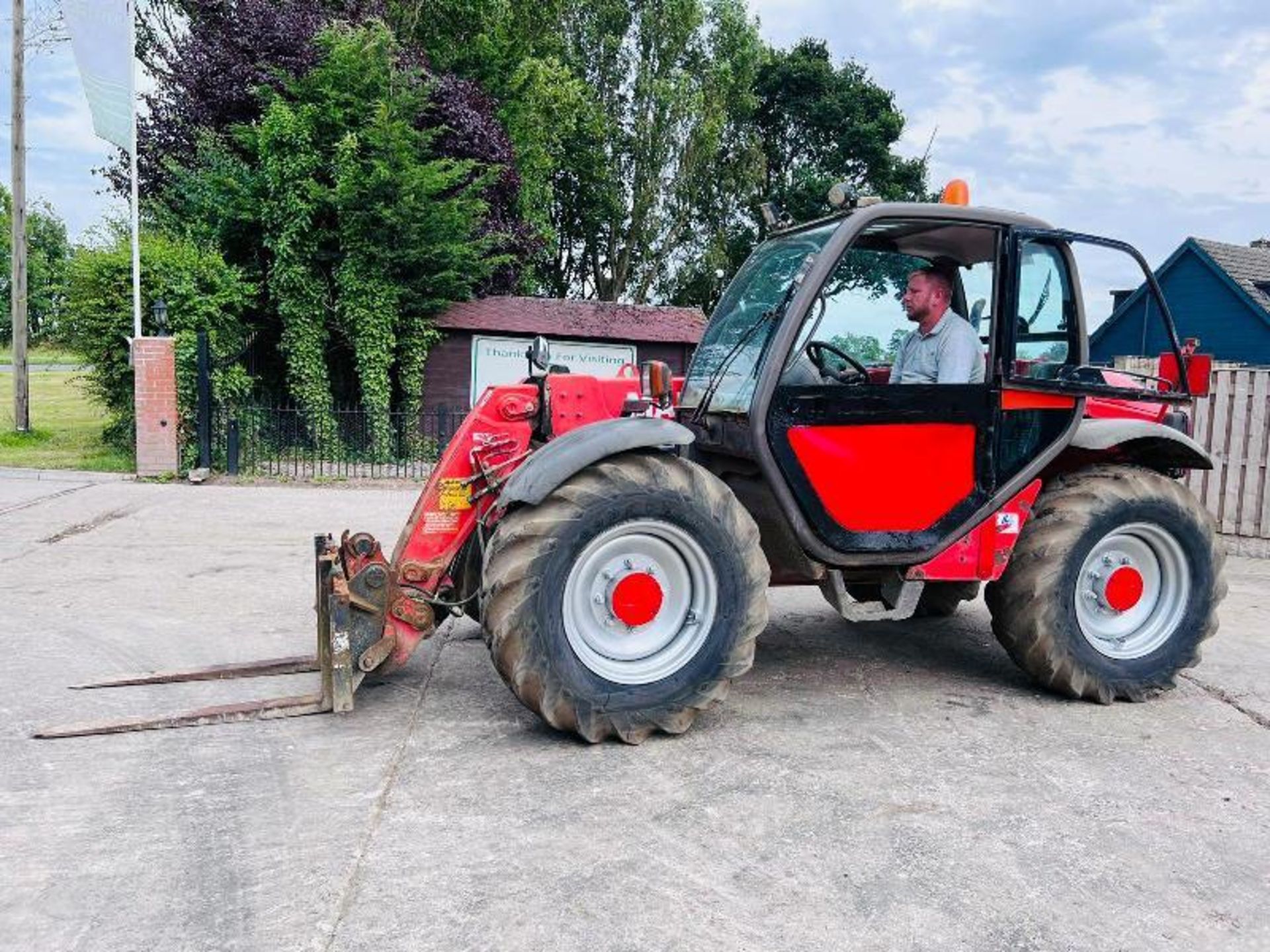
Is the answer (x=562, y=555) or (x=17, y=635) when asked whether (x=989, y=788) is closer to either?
(x=562, y=555)

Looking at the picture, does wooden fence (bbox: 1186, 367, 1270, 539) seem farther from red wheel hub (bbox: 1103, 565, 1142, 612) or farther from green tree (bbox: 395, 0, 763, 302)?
green tree (bbox: 395, 0, 763, 302)

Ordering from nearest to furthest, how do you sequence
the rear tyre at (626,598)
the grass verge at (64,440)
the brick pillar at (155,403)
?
1. the rear tyre at (626,598)
2. the brick pillar at (155,403)
3. the grass verge at (64,440)

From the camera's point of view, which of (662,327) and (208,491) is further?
(662,327)

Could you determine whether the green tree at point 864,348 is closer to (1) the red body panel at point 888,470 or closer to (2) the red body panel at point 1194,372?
(1) the red body panel at point 888,470

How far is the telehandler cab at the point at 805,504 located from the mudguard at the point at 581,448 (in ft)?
0.04

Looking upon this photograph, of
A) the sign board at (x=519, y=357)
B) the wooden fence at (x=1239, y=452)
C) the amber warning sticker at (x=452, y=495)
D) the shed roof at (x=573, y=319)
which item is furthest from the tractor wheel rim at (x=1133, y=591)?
the shed roof at (x=573, y=319)

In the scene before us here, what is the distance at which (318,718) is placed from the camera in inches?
155

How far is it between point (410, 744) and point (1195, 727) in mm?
3381

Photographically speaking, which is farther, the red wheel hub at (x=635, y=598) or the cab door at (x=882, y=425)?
the cab door at (x=882, y=425)

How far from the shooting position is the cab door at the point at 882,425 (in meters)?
4.02

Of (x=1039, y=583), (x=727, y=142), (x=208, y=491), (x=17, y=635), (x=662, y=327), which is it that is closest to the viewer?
(x=1039, y=583)

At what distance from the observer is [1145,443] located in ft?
15.2

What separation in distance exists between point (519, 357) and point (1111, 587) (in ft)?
40.4

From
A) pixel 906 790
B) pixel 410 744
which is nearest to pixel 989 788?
pixel 906 790
